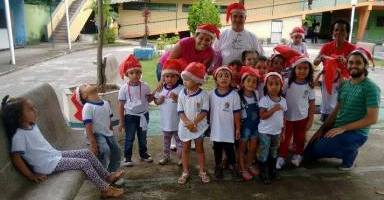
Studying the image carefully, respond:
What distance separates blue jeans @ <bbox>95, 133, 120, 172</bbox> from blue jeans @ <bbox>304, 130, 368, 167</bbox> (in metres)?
2.40

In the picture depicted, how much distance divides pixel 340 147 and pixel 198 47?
212 cm

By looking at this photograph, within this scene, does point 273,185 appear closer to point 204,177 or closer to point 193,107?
point 204,177

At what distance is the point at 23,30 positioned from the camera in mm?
23219

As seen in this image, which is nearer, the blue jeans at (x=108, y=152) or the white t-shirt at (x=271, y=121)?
the blue jeans at (x=108, y=152)

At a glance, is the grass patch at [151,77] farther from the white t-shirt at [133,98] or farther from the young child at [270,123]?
the young child at [270,123]

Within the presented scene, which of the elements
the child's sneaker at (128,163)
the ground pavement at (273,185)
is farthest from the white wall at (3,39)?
the child's sneaker at (128,163)

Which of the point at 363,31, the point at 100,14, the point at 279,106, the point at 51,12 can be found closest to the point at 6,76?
the point at 100,14

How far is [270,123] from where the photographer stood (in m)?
4.52

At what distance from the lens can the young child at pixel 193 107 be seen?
436 cm

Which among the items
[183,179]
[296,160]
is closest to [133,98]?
[183,179]

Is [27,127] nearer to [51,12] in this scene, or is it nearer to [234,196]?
[234,196]

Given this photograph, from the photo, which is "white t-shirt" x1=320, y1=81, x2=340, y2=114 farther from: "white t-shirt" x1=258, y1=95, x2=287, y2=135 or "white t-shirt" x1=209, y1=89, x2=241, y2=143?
"white t-shirt" x1=209, y1=89, x2=241, y2=143

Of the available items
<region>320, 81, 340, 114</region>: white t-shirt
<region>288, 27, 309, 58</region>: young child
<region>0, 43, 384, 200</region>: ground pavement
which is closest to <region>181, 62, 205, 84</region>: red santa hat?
<region>0, 43, 384, 200</region>: ground pavement

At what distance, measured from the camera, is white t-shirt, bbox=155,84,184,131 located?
480 centimetres
